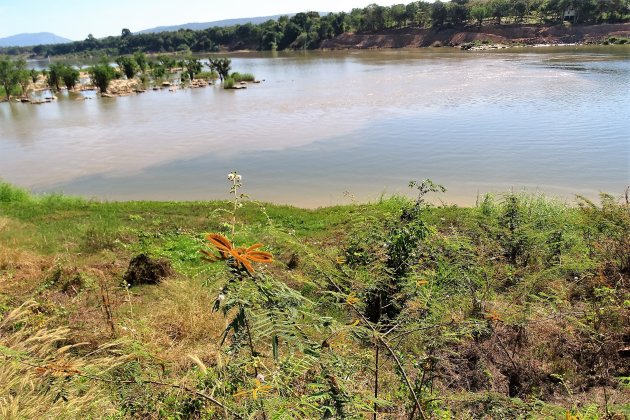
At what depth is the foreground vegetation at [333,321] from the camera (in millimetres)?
1765

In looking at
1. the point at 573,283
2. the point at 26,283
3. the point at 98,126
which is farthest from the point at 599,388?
the point at 98,126

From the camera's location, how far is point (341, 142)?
62.1ft

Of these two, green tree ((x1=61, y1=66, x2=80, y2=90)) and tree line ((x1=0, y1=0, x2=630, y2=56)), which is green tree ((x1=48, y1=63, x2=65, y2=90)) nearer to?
green tree ((x1=61, y1=66, x2=80, y2=90))

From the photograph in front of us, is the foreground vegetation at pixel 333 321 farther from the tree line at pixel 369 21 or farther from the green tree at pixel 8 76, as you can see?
the tree line at pixel 369 21

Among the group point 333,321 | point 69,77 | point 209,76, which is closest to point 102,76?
point 69,77

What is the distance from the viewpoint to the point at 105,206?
11.9m

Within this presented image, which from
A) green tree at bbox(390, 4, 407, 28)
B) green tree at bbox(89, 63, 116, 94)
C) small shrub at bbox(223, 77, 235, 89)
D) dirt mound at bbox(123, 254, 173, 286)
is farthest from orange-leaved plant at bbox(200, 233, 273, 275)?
green tree at bbox(390, 4, 407, 28)

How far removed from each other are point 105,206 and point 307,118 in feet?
48.4

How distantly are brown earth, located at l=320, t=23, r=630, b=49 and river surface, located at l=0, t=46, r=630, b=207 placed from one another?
1594 inches

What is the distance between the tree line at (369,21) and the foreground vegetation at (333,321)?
81781 millimetres

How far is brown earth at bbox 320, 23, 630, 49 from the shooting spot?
219 feet

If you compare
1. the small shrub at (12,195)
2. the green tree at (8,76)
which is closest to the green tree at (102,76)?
the green tree at (8,76)

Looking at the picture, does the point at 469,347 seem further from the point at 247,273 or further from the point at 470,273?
the point at 247,273

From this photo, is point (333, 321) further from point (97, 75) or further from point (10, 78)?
point (10, 78)
